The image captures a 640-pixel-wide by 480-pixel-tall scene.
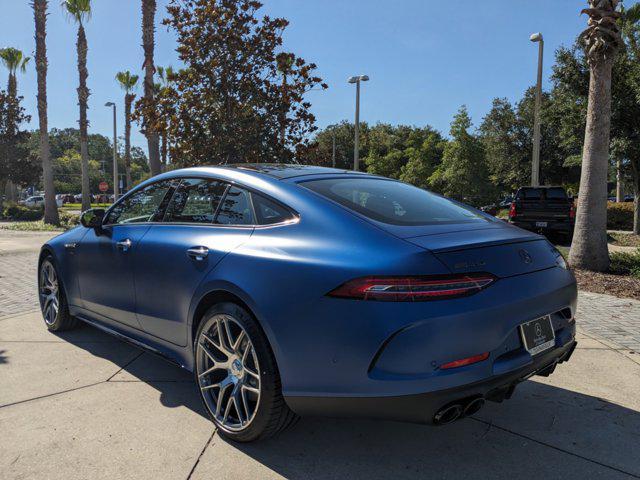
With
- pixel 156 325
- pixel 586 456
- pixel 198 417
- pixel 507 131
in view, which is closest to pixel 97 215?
pixel 156 325

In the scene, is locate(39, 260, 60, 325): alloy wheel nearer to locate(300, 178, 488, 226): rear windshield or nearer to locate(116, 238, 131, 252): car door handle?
locate(116, 238, 131, 252): car door handle

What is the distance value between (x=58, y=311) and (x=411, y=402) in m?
3.82

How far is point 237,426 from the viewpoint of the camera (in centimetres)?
284

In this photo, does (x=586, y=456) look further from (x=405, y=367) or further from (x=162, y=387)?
(x=162, y=387)

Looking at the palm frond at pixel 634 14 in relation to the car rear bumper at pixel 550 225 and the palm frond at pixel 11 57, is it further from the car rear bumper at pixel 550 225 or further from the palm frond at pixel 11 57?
the palm frond at pixel 11 57

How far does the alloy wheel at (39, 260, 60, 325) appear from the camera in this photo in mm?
4857

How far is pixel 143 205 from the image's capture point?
156 inches

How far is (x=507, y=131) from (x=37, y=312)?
35.7m

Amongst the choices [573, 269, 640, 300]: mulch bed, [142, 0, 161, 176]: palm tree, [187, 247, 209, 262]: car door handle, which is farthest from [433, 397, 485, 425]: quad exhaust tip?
[142, 0, 161, 176]: palm tree

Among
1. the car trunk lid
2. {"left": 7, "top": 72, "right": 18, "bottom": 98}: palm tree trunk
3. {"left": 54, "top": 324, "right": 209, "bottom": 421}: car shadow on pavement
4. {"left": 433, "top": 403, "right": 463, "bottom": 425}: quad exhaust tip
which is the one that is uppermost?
{"left": 7, "top": 72, "right": 18, "bottom": 98}: palm tree trunk

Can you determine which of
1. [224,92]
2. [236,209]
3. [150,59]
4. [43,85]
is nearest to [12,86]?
[43,85]

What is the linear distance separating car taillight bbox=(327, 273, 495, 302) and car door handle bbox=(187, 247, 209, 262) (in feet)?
3.33

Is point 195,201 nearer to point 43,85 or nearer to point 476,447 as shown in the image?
point 476,447

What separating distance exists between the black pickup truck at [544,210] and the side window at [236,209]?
44.1ft
